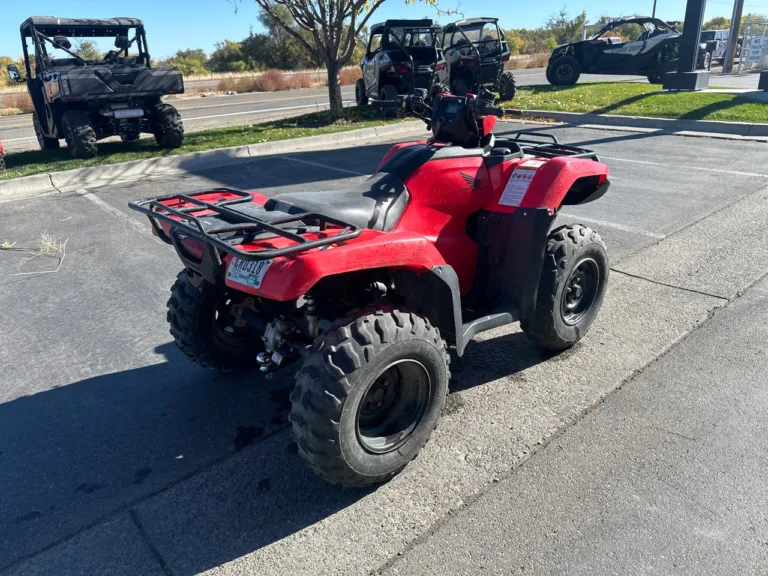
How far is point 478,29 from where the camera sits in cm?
1734

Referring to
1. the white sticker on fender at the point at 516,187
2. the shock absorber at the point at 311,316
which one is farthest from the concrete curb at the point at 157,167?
the white sticker on fender at the point at 516,187

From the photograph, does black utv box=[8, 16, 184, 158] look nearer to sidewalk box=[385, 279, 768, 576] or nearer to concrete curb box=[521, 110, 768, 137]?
concrete curb box=[521, 110, 768, 137]

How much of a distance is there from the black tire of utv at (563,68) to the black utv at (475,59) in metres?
3.38

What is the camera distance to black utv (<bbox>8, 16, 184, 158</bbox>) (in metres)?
10.4

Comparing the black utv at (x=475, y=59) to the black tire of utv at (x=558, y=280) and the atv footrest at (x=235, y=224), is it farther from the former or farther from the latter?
the atv footrest at (x=235, y=224)

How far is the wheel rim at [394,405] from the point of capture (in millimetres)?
2738

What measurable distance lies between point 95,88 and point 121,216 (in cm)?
429

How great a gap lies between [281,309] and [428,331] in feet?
2.60

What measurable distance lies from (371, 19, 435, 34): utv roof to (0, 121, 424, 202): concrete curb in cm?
506

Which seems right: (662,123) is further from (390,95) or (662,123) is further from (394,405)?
(394,405)

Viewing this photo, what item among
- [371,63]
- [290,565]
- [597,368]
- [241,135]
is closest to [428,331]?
[290,565]

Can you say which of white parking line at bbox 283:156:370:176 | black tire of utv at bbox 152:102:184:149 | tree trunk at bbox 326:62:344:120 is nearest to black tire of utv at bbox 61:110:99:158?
black tire of utv at bbox 152:102:184:149

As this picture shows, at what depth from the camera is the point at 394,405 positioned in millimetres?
2895

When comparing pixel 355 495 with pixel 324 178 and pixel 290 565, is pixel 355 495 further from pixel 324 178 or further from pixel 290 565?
pixel 324 178
